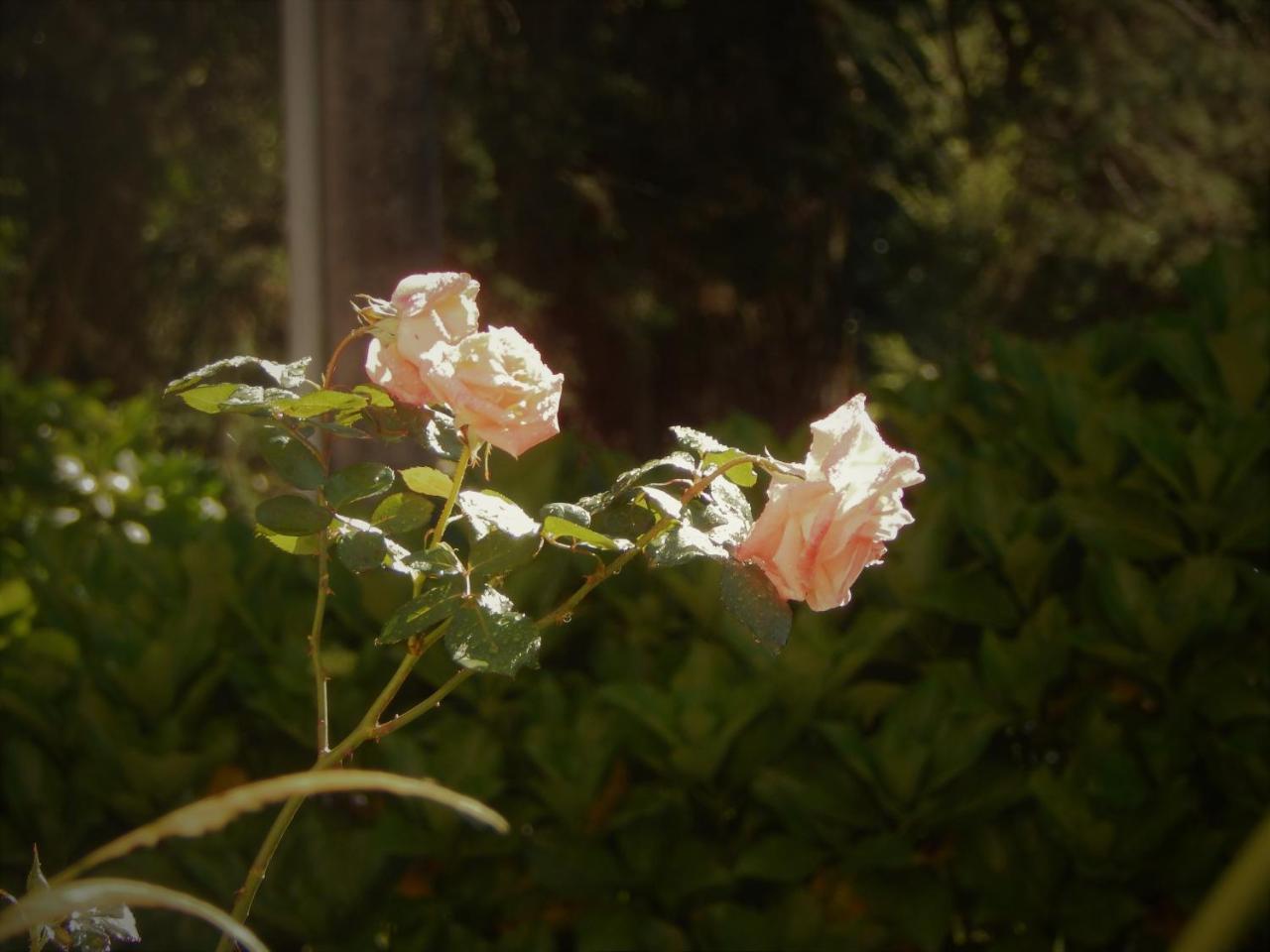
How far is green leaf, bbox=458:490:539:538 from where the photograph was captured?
1.30 meters

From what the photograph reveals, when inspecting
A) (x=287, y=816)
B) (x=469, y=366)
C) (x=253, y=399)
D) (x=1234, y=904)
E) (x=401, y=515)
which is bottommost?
(x=287, y=816)

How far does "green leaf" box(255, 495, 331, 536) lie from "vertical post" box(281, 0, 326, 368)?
103 inches

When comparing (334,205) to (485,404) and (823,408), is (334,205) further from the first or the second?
(823,408)

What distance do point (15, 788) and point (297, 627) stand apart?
19.9 inches

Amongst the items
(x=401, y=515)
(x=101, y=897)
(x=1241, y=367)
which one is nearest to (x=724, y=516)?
(x=401, y=515)

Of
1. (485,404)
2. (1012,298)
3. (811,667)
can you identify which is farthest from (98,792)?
(1012,298)

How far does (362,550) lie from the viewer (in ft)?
4.40

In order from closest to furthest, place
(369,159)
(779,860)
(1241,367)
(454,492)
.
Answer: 1. (454,492)
2. (779,860)
3. (1241,367)
4. (369,159)

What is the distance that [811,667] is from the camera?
7.17 ft

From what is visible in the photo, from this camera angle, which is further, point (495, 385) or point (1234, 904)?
point (495, 385)

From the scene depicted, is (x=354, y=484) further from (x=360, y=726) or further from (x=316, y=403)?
(x=360, y=726)

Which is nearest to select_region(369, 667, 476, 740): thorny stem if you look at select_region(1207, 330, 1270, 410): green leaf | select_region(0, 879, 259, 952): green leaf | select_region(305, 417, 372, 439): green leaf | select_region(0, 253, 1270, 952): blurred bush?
select_region(305, 417, 372, 439): green leaf

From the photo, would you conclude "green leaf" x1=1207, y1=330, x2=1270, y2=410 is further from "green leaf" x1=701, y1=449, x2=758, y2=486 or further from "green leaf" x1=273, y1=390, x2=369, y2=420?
"green leaf" x1=273, y1=390, x2=369, y2=420

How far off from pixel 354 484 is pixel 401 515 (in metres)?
0.05
